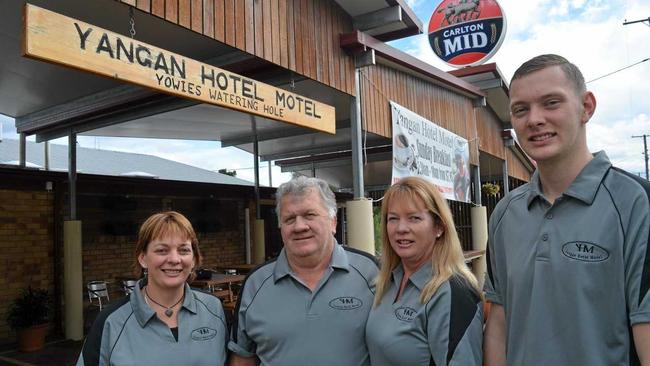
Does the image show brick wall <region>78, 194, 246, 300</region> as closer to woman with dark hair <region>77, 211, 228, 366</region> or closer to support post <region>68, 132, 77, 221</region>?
support post <region>68, 132, 77, 221</region>

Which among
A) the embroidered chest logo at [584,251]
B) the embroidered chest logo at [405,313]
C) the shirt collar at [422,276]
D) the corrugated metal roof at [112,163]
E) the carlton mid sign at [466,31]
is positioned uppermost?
the carlton mid sign at [466,31]

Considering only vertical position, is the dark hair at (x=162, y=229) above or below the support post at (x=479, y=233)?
above

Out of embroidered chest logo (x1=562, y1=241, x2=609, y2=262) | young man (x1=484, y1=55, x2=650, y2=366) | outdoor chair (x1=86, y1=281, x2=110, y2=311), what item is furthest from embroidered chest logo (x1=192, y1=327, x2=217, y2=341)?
outdoor chair (x1=86, y1=281, x2=110, y2=311)

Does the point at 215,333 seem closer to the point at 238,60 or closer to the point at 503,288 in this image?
the point at 503,288

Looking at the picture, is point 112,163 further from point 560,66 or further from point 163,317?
point 560,66

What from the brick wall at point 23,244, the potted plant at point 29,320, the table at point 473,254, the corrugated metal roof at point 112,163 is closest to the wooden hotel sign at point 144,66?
the potted plant at point 29,320

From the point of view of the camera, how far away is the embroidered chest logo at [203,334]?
2.20 m

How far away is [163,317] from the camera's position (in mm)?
2209

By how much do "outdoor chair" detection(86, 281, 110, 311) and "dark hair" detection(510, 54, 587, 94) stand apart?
8.00m

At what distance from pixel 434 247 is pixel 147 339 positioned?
1.29 metres

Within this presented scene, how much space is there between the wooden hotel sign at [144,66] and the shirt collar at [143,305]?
4.75 ft

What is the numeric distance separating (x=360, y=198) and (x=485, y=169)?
10.4m

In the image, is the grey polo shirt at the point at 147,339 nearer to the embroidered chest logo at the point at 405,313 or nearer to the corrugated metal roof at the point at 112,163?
the embroidered chest logo at the point at 405,313

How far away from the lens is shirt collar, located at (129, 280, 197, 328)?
214cm
